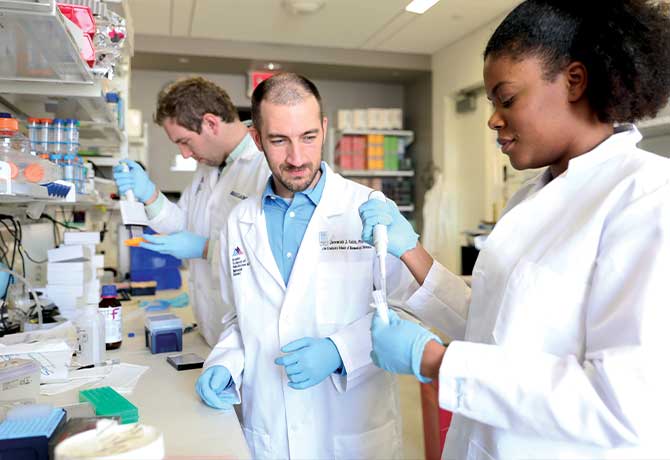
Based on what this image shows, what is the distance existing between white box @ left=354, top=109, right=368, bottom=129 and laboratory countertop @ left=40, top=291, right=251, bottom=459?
4315 mm

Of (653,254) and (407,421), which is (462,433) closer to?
(653,254)

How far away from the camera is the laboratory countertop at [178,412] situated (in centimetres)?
112

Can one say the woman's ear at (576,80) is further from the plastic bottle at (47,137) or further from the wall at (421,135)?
the wall at (421,135)

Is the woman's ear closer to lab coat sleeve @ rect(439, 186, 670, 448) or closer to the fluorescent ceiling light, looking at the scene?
lab coat sleeve @ rect(439, 186, 670, 448)

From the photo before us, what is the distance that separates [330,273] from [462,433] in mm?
541

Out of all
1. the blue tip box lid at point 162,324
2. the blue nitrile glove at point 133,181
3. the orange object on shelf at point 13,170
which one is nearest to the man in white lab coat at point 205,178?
the blue nitrile glove at point 133,181

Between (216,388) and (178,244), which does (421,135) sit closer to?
(178,244)

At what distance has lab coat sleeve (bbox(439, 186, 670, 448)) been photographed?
762 mm

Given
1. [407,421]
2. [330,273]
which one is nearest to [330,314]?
[330,273]

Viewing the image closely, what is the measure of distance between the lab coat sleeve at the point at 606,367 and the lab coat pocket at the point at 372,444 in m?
0.65

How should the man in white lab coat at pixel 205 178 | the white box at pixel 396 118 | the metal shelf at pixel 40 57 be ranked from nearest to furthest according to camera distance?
the metal shelf at pixel 40 57, the man in white lab coat at pixel 205 178, the white box at pixel 396 118

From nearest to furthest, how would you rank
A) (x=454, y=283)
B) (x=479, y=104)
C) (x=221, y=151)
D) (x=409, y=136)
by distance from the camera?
(x=454, y=283) → (x=221, y=151) → (x=479, y=104) → (x=409, y=136)

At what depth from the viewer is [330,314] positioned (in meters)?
1.49

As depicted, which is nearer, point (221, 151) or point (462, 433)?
point (462, 433)
